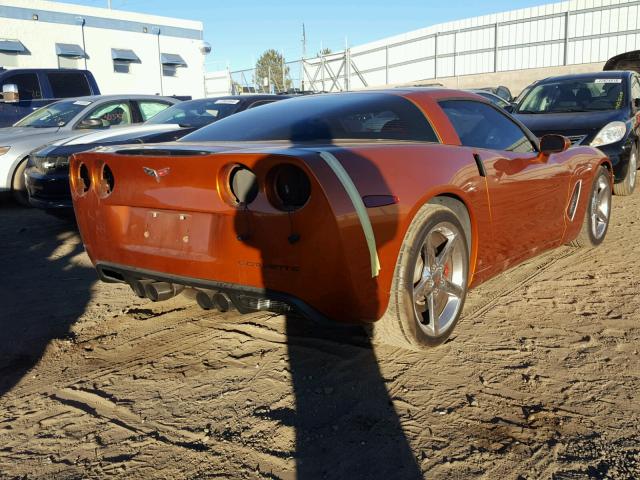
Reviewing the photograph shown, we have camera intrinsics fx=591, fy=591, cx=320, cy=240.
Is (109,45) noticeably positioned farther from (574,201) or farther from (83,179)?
(574,201)

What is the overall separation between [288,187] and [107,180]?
1.18 m

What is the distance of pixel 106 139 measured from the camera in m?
6.91

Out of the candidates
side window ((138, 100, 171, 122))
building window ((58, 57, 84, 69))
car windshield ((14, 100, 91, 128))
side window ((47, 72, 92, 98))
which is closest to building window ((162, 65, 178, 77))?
building window ((58, 57, 84, 69))

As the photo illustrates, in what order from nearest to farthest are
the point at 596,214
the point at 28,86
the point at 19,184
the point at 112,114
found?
1. the point at 596,214
2. the point at 19,184
3. the point at 112,114
4. the point at 28,86

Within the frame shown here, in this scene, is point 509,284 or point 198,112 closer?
point 509,284

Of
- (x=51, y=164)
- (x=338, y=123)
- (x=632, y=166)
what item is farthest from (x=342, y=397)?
(x=632, y=166)

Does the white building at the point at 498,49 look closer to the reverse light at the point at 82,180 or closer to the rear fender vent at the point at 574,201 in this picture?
the rear fender vent at the point at 574,201

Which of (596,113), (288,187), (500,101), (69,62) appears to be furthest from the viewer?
(69,62)

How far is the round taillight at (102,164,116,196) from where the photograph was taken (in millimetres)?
3205

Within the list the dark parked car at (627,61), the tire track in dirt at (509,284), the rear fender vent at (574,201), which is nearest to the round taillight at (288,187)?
the tire track in dirt at (509,284)

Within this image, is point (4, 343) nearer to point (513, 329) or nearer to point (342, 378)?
point (342, 378)

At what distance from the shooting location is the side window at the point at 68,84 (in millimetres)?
11211

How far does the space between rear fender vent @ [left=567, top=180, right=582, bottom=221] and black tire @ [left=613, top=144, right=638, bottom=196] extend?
3.33 m

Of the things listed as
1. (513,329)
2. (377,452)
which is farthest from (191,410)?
(513,329)
